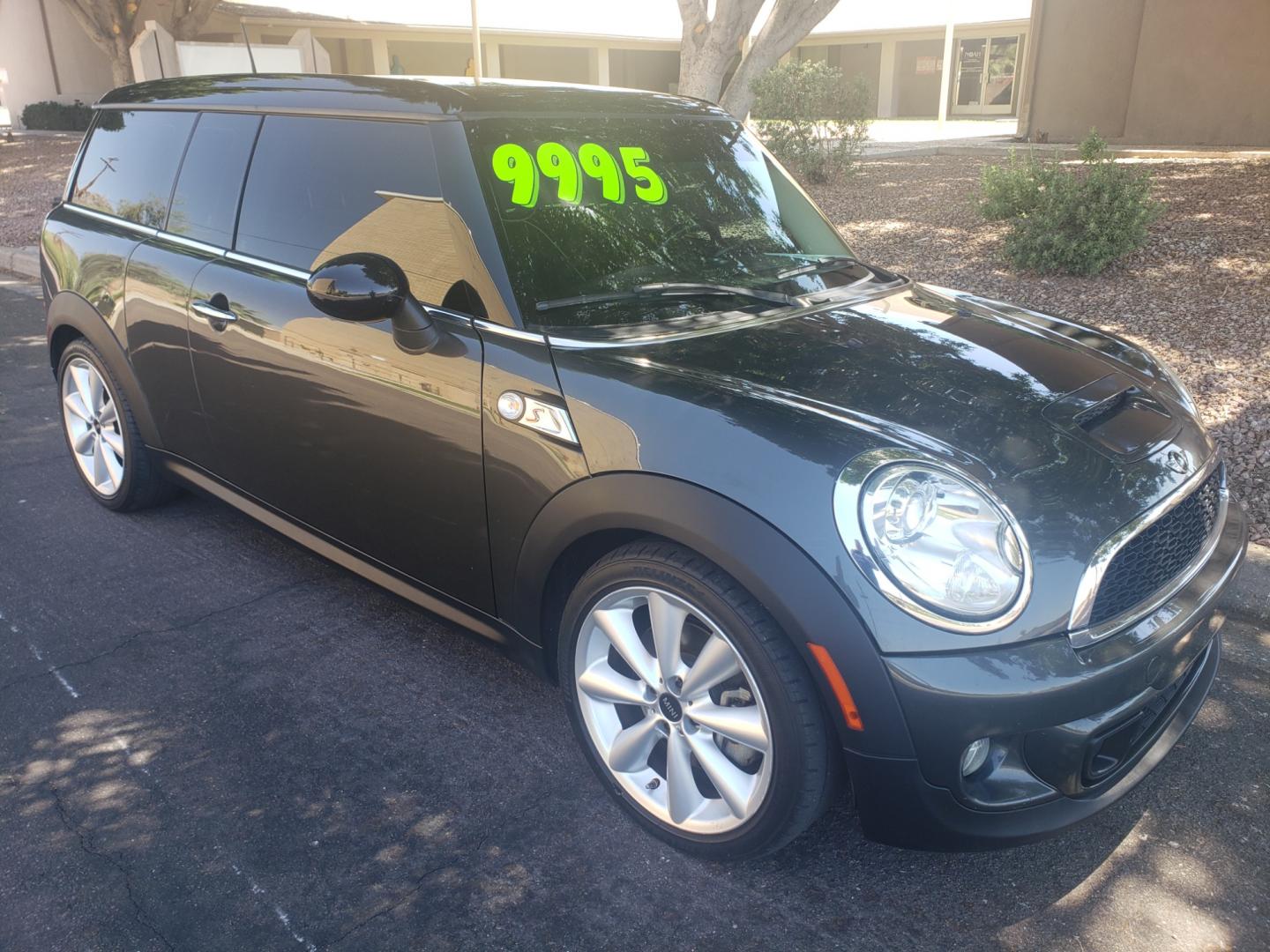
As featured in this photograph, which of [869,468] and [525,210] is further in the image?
[525,210]

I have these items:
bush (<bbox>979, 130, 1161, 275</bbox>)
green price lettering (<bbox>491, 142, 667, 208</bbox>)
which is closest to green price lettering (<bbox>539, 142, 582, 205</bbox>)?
green price lettering (<bbox>491, 142, 667, 208</bbox>)

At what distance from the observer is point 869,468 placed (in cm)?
219

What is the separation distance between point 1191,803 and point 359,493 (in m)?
2.49

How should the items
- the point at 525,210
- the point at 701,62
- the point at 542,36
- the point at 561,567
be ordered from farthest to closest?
the point at 542,36 < the point at 701,62 < the point at 525,210 < the point at 561,567

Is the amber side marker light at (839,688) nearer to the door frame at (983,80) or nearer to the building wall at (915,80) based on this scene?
the door frame at (983,80)

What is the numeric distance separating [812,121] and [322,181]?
9.80 meters

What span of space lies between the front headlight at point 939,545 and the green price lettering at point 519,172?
51.7 inches

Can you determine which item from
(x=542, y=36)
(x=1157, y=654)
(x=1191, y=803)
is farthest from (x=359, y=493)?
(x=542, y=36)

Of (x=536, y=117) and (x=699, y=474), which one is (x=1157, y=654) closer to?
(x=699, y=474)

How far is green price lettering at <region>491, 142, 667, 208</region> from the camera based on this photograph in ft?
9.53

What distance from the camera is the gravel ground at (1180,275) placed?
5.14 meters

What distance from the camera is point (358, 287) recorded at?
8.74 feet

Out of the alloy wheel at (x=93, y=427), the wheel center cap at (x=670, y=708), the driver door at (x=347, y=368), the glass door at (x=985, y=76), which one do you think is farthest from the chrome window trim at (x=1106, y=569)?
the glass door at (x=985, y=76)

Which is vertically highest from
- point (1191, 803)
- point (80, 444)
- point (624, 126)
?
point (624, 126)
